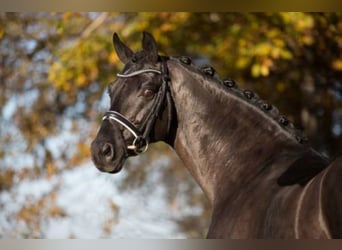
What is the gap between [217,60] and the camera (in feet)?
45.1

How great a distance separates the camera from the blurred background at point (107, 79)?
11.7 metres

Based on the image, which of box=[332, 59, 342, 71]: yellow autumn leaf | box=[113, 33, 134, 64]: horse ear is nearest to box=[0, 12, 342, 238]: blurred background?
box=[332, 59, 342, 71]: yellow autumn leaf

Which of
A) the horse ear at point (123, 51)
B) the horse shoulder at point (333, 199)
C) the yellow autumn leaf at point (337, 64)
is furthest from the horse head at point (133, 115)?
the yellow autumn leaf at point (337, 64)

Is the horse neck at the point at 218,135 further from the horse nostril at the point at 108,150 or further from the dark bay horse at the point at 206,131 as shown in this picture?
the horse nostril at the point at 108,150

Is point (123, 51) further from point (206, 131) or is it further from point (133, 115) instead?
point (206, 131)

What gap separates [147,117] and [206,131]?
33 cm

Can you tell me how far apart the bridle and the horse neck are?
6cm

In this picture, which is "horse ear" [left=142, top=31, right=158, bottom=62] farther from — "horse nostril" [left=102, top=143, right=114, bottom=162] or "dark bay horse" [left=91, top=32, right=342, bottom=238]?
"horse nostril" [left=102, top=143, right=114, bottom=162]

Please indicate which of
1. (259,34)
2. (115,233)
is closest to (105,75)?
(259,34)

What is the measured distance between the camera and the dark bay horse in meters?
3.80

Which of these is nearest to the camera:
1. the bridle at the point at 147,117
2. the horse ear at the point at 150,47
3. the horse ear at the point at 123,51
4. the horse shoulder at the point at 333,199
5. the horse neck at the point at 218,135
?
the horse shoulder at the point at 333,199

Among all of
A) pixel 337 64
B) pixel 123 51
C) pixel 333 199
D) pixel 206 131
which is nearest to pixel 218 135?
pixel 206 131

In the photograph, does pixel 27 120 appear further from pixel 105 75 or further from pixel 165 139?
pixel 165 139

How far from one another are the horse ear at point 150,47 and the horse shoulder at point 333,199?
160 cm
